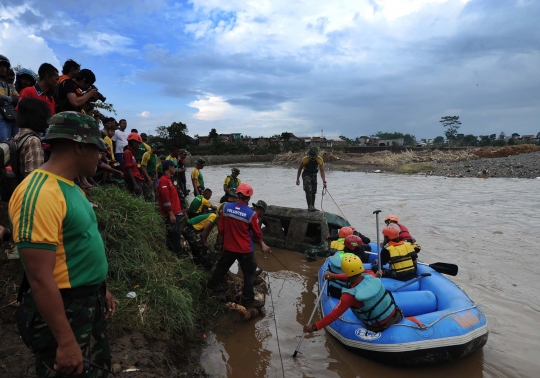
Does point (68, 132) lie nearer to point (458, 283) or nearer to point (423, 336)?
point (423, 336)

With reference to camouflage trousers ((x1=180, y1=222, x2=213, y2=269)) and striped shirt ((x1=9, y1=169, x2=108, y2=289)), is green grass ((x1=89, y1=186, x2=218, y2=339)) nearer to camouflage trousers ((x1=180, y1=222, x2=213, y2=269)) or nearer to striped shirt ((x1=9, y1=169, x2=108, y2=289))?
camouflage trousers ((x1=180, y1=222, x2=213, y2=269))

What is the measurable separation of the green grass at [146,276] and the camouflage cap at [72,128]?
104 inches

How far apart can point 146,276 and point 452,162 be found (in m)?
35.5

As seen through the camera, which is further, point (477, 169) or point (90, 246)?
point (477, 169)

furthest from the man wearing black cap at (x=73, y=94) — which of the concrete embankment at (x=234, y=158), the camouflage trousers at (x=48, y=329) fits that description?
the concrete embankment at (x=234, y=158)

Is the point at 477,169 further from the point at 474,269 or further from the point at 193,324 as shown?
the point at 193,324

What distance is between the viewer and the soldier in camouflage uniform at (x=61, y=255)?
157 cm

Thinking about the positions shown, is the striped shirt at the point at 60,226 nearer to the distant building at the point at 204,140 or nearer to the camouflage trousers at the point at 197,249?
the camouflage trousers at the point at 197,249

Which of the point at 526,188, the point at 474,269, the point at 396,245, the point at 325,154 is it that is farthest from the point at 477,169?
the point at 396,245

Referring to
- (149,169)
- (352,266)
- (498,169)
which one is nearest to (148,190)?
(149,169)

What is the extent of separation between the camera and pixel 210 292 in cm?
549

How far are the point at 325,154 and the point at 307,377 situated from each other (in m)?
40.1

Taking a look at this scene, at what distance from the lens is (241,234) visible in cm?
515

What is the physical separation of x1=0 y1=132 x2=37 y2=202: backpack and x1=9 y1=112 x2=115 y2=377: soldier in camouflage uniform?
248 cm
